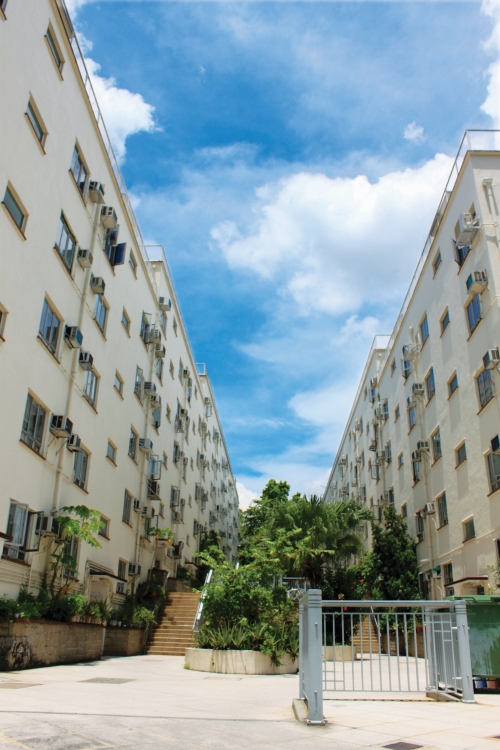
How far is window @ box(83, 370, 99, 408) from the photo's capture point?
17.1 meters

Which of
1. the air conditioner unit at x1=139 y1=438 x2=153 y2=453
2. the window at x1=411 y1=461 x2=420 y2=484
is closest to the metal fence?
the air conditioner unit at x1=139 y1=438 x2=153 y2=453

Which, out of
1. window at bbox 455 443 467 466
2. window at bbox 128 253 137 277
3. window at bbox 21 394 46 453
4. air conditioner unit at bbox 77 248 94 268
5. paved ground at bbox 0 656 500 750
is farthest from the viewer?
window at bbox 128 253 137 277

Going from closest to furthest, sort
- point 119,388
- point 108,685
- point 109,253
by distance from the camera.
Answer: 1. point 108,685
2. point 109,253
3. point 119,388

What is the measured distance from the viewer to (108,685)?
934cm

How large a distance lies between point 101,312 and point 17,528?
835 cm

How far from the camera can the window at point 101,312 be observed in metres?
18.1

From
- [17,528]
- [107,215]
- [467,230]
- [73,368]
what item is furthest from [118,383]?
[467,230]

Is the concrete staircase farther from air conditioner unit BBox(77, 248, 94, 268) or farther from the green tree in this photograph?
air conditioner unit BBox(77, 248, 94, 268)

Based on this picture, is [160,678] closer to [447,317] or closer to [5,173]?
[5,173]

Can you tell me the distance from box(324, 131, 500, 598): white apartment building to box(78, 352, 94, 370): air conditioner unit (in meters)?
11.4

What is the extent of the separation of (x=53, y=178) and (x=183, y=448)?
20.8m

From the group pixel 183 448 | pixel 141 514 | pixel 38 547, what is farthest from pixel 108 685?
pixel 183 448

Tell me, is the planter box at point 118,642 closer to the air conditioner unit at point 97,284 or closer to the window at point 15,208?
the air conditioner unit at point 97,284

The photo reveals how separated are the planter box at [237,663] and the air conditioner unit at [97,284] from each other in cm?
1047
